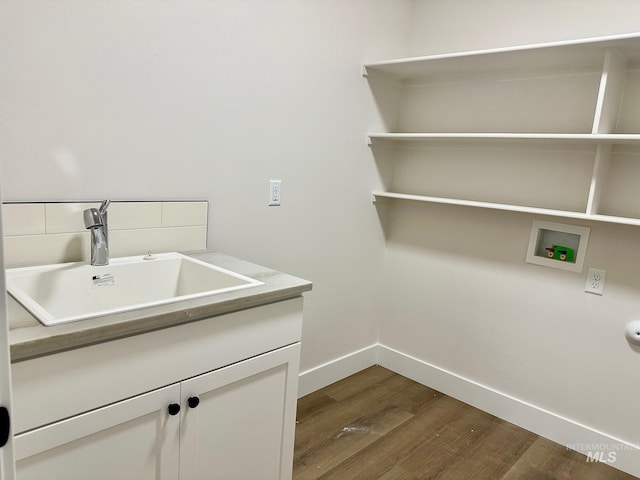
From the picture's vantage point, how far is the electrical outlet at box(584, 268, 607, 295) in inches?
77.5

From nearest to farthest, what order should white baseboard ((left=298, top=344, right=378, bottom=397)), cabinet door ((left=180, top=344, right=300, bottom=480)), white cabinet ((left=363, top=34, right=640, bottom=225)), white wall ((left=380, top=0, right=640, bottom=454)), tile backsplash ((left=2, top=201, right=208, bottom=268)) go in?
cabinet door ((left=180, top=344, right=300, bottom=480)) → tile backsplash ((left=2, top=201, right=208, bottom=268)) → white cabinet ((left=363, top=34, right=640, bottom=225)) → white wall ((left=380, top=0, right=640, bottom=454)) → white baseboard ((left=298, top=344, right=378, bottom=397))

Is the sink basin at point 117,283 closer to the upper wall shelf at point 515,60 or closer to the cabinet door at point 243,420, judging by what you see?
the cabinet door at point 243,420

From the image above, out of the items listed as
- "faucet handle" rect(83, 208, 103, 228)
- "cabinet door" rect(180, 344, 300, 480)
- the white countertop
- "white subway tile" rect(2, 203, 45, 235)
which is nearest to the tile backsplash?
"white subway tile" rect(2, 203, 45, 235)

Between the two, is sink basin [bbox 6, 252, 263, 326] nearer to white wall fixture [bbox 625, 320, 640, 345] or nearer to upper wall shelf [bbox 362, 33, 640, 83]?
upper wall shelf [bbox 362, 33, 640, 83]

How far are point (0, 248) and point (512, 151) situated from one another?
219cm

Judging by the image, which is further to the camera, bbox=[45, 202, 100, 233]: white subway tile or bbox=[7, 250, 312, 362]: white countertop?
bbox=[45, 202, 100, 233]: white subway tile

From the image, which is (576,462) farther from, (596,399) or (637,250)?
(637,250)

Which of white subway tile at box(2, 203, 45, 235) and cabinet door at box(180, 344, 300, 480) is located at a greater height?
white subway tile at box(2, 203, 45, 235)

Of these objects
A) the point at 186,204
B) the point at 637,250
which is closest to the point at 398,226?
the point at 637,250

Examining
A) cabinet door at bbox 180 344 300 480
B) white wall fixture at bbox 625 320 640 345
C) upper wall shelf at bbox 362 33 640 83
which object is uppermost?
upper wall shelf at bbox 362 33 640 83

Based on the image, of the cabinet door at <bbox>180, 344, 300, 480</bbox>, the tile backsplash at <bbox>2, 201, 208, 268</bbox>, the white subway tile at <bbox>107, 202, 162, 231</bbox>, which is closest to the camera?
the cabinet door at <bbox>180, 344, 300, 480</bbox>

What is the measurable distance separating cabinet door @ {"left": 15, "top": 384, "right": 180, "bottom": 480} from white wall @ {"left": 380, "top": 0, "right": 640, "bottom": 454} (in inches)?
68.1

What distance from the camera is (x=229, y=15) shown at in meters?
1.73

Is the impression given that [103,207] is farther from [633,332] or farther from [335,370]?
[633,332]
